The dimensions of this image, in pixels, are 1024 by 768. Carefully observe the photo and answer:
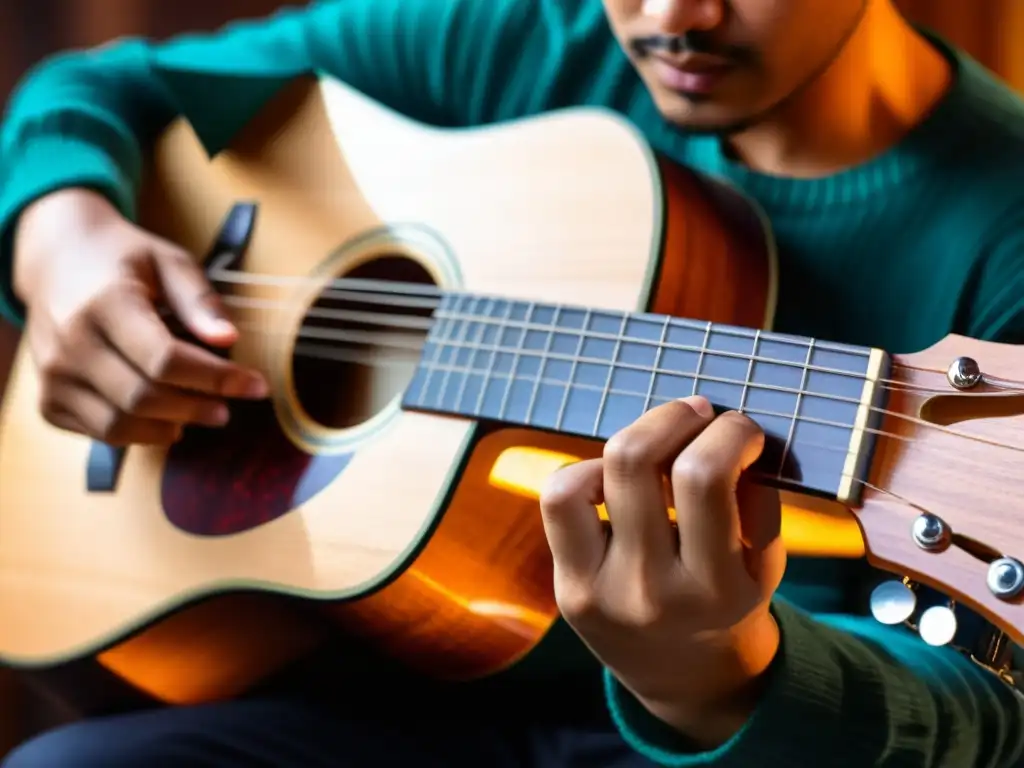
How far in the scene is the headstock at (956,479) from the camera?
1.47 feet

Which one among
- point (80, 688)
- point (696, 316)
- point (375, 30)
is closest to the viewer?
point (696, 316)

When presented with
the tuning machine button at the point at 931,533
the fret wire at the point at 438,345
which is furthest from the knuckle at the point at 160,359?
the tuning machine button at the point at 931,533

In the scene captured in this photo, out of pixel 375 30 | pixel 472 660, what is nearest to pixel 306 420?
pixel 472 660

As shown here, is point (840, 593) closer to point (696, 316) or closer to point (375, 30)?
point (696, 316)

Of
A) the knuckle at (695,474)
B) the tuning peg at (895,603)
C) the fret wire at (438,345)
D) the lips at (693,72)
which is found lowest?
the fret wire at (438,345)

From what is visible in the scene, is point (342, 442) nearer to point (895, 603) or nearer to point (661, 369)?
point (661, 369)

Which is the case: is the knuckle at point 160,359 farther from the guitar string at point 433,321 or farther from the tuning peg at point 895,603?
the tuning peg at point 895,603

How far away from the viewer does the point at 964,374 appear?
1.52ft

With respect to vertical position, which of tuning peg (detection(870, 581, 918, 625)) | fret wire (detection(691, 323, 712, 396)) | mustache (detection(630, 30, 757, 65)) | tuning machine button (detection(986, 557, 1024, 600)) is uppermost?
mustache (detection(630, 30, 757, 65))

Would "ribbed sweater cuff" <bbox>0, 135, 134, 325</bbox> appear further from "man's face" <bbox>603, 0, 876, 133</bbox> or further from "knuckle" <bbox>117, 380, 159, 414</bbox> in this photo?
"man's face" <bbox>603, 0, 876, 133</bbox>

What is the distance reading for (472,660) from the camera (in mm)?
734

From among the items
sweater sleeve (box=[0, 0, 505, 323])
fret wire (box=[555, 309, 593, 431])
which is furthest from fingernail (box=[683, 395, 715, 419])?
sweater sleeve (box=[0, 0, 505, 323])

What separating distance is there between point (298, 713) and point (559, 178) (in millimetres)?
481

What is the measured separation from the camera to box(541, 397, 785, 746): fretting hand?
47cm
